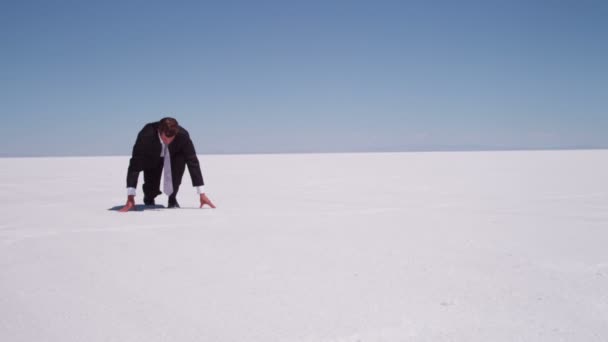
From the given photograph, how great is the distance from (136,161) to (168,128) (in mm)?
504

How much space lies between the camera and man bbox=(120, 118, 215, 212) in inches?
154

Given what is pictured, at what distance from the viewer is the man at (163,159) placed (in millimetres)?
3904

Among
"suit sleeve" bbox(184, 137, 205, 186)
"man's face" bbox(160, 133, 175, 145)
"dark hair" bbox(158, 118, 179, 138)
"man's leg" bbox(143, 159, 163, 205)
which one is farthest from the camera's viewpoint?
"man's leg" bbox(143, 159, 163, 205)

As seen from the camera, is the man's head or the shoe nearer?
the man's head

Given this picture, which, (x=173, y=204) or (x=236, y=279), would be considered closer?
(x=236, y=279)

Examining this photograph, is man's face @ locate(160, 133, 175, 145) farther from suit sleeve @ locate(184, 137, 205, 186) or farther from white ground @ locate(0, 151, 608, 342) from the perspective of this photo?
white ground @ locate(0, 151, 608, 342)

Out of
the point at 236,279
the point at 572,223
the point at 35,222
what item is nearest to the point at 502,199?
the point at 572,223

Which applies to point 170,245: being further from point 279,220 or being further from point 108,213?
point 108,213

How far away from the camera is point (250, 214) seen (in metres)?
3.70

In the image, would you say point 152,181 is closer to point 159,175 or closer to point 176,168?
point 159,175

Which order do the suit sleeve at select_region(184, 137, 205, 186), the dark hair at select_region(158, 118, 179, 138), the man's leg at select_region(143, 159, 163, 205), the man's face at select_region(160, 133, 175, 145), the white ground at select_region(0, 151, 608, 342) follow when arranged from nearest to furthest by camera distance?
the white ground at select_region(0, 151, 608, 342) → the dark hair at select_region(158, 118, 179, 138) → the man's face at select_region(160, 133, 175, 145) → the suit sleeve at select_region(184, 137, 205, 186) → the man's leg at select_region(143, 159, 163, 205)

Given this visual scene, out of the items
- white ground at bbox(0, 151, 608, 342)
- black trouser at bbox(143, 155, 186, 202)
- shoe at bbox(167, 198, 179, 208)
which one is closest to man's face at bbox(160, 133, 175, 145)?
black trouser at bbox(143, 155, 186, 202)

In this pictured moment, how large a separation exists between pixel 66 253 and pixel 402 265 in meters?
1.88

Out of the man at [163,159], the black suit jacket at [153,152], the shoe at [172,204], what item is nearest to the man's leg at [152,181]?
the man at [163,159]
